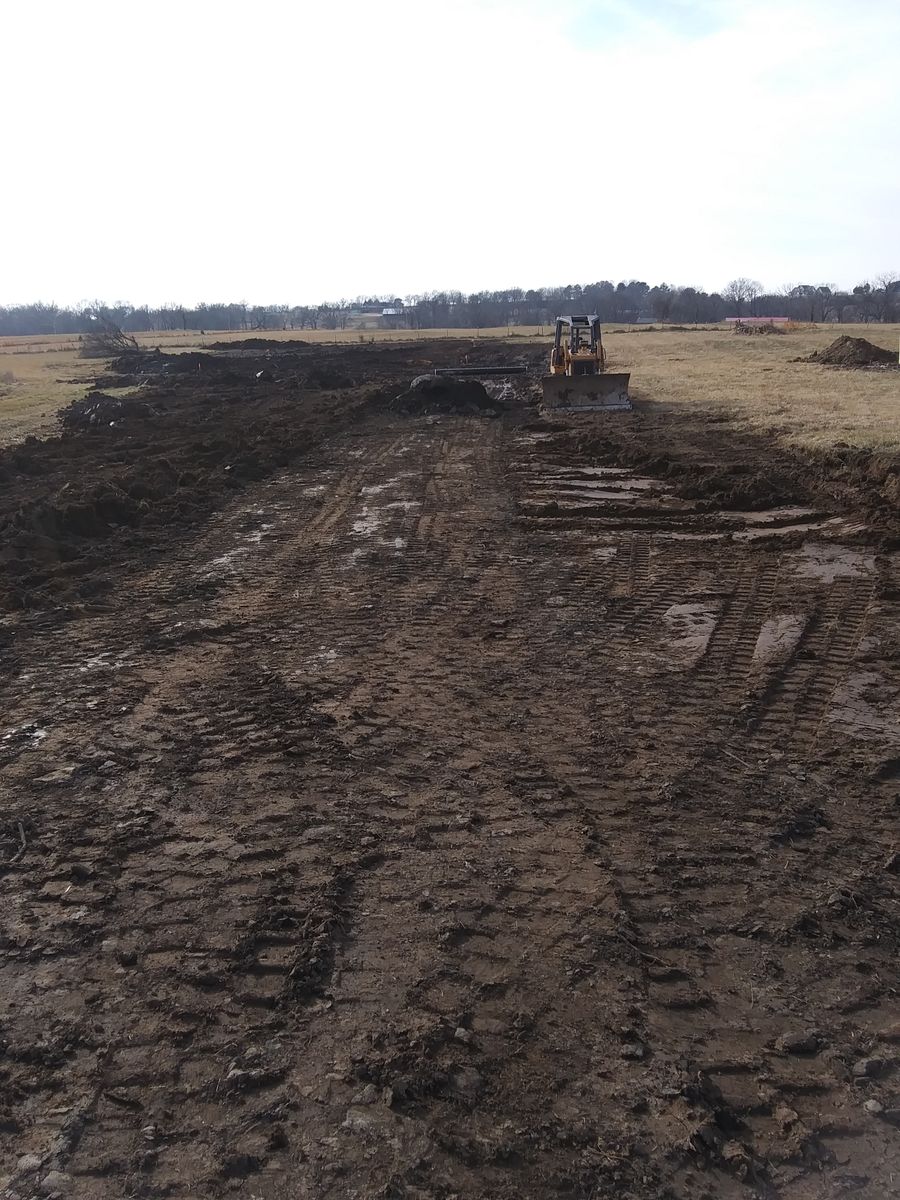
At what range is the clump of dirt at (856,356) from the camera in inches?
1224

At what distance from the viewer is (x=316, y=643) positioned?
281 inches

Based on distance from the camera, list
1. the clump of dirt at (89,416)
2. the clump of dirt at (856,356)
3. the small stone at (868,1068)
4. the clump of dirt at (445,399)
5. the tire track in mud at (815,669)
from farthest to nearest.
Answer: the clump of dirt at (856,356) < the clump of dirt at (445,399) < the clump of dirt at (89,416) < the tire track in mud at (815,669) < the small stone at (868,1068)

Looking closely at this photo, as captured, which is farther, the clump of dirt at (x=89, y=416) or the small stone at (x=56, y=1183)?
the clump of dirt at (x=89, y=416)

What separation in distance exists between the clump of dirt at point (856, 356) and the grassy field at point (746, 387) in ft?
3.43

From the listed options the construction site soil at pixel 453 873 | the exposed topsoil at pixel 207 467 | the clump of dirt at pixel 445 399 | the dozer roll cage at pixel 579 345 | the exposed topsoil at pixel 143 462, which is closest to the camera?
the construction site soil at pixel 453 873

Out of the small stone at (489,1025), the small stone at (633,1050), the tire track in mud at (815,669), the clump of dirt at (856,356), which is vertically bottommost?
the small stone at (633,1050)

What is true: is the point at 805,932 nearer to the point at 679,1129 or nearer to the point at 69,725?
the point at 679,1129

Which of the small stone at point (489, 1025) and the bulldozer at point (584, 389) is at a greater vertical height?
the bulldozer at point (584, 389)

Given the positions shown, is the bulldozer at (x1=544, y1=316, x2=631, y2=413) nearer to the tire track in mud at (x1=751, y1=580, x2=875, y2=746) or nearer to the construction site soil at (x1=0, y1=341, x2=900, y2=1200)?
the construction site soil at (x1=0, y1=341, x2=900, y2=1200)

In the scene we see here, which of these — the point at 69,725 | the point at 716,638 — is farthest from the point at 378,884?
the point at 716,638

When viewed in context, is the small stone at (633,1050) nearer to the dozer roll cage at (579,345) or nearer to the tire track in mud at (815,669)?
the tire track in mud at (815,669)

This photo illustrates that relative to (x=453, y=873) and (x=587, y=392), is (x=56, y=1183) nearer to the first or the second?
(x=453, y=873)

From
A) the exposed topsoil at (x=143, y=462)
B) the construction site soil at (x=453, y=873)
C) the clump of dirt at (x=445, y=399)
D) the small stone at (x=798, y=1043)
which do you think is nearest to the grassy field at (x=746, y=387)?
the exposed topsoil at (x=143, y=462)

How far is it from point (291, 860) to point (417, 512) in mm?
8152
